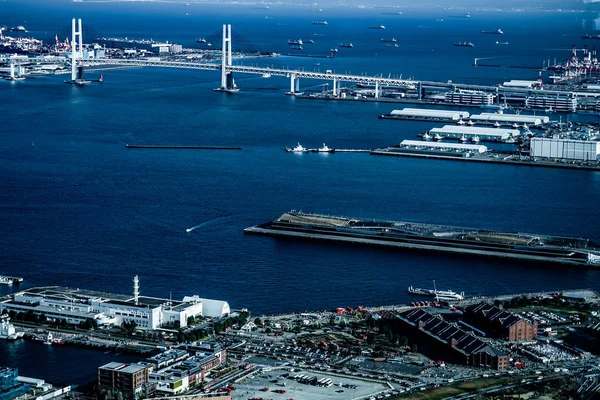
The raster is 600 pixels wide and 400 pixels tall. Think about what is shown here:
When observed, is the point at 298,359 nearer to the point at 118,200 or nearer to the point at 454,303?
the point at 454,303

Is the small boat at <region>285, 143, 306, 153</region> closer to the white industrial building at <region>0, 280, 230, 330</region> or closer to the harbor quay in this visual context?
the harbor quay

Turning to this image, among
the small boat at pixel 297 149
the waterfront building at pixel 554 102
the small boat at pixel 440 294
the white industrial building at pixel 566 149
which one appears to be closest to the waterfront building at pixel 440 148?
the white industrial building at pixel 566 149

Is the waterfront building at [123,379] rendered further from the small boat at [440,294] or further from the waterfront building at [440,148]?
the waterfront building at [440,148]

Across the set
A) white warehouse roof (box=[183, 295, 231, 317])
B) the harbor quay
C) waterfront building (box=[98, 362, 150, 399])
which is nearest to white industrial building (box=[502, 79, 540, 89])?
the harbor quay

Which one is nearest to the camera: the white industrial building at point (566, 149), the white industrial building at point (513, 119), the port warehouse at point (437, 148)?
the white industrial building at point (566, 149)

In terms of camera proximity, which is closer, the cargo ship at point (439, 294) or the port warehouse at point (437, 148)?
the cargo ship at point (439, 294)
